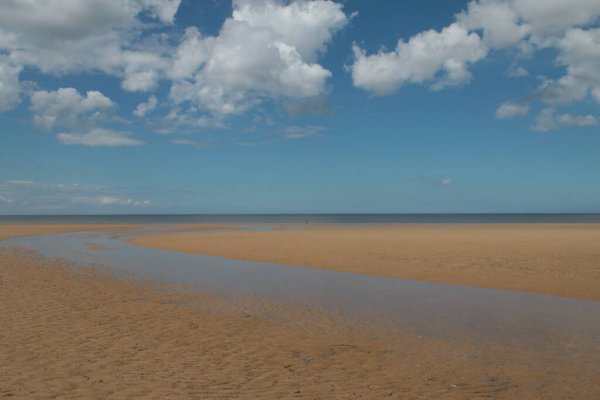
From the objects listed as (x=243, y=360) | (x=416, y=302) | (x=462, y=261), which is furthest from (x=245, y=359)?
(x=462, y=261)

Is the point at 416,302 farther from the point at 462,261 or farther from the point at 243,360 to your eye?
the point at 462,261

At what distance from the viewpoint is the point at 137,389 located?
298 inches

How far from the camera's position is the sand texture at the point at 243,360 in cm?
773

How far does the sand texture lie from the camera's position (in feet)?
25.4

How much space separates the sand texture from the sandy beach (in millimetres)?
25

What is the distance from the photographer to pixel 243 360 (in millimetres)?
9328

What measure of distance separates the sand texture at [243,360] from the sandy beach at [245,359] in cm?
3

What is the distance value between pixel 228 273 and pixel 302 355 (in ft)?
42.3

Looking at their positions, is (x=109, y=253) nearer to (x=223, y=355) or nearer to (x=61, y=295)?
(x=61, y=295)

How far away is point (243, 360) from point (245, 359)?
7 centimetres

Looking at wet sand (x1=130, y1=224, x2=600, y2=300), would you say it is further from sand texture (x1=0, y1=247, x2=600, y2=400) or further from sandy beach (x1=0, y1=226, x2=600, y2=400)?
sand texture (x1=0, y1=247, x2=600, y2=400)

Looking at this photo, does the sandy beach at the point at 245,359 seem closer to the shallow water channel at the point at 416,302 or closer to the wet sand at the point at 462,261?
the shallow water channel at the point at 416,302

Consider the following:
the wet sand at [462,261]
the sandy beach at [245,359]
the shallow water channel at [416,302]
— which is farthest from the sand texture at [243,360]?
the wet sand at [462,261]

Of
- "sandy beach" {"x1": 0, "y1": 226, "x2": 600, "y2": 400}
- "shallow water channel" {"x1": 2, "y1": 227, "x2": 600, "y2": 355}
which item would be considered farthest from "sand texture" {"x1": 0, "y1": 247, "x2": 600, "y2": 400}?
"shallow water channel" {"x1": 2, "y1": 227, "x2": 600, "y2": 355}
